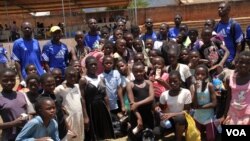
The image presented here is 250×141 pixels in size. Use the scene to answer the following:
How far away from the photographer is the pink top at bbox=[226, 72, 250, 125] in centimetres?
455

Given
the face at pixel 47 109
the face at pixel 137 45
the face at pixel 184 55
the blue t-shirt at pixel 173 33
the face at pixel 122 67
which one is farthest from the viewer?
the blue t-shirt at pixel 173 33

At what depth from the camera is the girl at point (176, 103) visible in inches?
207

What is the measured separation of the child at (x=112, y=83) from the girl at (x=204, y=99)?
1156mm

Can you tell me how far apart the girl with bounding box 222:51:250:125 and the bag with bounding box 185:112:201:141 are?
0.66 meters

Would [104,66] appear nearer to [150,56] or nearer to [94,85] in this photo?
[94,85]

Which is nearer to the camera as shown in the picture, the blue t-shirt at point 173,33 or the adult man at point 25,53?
the adult man at point 25,53

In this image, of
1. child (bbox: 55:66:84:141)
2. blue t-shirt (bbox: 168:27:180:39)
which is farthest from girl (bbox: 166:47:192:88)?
blue t-shirt (bbox: 168:27:180:39)

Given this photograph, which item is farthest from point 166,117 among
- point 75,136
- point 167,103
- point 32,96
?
point 32,96

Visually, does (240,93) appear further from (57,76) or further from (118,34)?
(118,34)

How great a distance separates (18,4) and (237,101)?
13.5m

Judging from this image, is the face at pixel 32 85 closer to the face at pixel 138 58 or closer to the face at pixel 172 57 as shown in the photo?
the face at pixel 138 58

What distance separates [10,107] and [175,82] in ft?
7.08

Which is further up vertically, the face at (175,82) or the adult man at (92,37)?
the adult man at (92,37)

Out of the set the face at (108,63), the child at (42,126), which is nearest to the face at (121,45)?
the face at (108,63)
